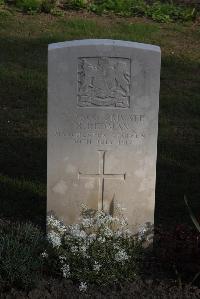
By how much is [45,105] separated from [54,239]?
4720 millimetres

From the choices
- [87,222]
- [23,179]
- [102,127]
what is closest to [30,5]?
[23,179]

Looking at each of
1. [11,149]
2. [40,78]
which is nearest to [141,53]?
[11,149]

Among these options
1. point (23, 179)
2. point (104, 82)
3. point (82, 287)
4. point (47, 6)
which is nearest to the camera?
point (82, 287)

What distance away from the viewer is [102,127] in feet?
20.1

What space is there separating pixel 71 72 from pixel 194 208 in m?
2.10

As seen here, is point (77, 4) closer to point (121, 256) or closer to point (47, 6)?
point (47, 6)

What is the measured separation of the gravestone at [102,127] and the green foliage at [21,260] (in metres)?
0.51

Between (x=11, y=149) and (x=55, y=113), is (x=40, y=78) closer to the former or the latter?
(x=11, y=149)

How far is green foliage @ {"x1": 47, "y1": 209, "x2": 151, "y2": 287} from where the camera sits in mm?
5691

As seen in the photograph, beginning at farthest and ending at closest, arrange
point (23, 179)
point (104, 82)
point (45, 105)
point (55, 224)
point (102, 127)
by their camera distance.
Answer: point (45, 105)
point (23, 179)
point (102, 127)
point (104, 82)
point (55, 224)

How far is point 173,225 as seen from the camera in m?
6.91

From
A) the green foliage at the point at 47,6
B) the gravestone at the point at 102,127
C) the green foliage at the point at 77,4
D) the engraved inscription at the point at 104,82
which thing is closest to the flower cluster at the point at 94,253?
the gravestone at the point at 102,127

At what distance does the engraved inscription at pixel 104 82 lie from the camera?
19.7ft

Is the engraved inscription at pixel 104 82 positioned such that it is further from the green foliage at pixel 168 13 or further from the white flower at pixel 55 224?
the green foliage at pixel 168 13
